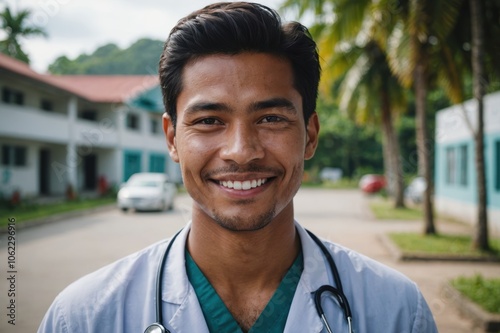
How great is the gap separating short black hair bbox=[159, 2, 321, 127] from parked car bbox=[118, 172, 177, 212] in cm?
1533

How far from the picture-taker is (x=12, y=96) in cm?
1814

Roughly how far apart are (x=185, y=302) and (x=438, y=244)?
31.3 feet

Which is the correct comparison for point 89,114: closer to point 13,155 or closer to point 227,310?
point 13,155

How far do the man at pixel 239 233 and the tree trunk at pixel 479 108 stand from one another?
8.20 metres

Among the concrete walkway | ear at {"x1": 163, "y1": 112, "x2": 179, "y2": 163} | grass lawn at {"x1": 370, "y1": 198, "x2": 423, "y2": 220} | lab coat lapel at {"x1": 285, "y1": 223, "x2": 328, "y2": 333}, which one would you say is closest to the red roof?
the concrete walkway

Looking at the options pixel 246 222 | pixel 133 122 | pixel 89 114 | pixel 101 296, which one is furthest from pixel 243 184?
pixel 89 114

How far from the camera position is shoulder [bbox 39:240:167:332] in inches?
64.9

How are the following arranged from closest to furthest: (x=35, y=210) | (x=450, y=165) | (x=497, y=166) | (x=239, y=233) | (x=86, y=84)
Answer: (x=239, y=233) < (x=497, y=166) < (x=35, y=210) < (x=450, y=165) < (x=86, y=84)

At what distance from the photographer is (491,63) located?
34.2 feet

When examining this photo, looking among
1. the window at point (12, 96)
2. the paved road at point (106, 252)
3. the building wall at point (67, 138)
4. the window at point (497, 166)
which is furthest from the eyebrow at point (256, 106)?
the window at point (12, 96)

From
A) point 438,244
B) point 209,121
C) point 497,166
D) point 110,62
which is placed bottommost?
point 438,244

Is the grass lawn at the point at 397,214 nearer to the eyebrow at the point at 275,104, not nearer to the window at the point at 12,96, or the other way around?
the window at the point at 12,96

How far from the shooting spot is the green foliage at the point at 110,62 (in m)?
3.54

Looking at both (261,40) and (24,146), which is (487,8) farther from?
(24,146)
